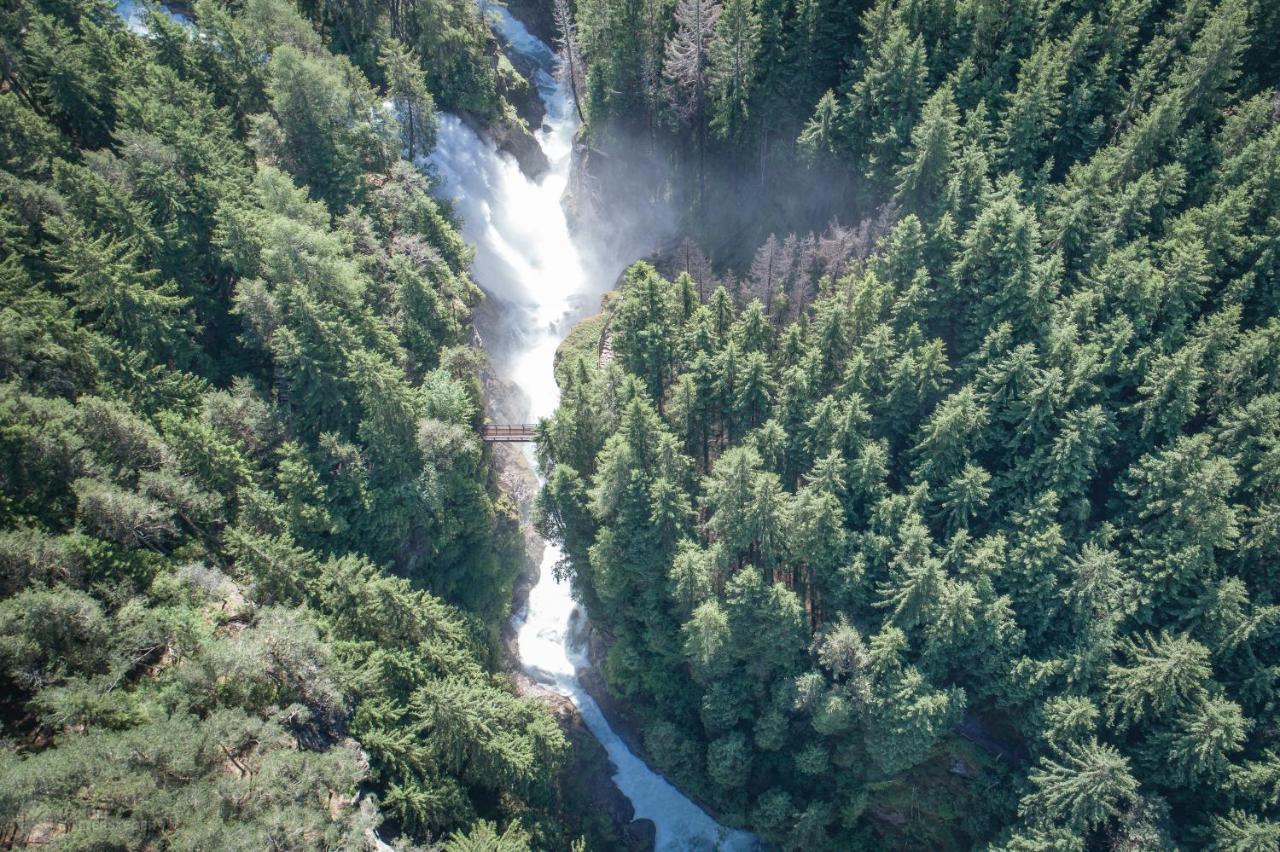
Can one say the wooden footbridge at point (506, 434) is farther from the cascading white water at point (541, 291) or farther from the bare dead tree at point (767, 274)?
the bare dead tree at point (767, 274)

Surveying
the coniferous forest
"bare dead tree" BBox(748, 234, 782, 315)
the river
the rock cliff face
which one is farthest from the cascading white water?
"bare dead tree" BBox(748, 234, 782, 315)

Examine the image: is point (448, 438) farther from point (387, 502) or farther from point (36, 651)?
point (36, 651)

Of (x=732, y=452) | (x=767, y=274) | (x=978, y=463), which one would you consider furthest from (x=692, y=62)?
(x=978, y=463)

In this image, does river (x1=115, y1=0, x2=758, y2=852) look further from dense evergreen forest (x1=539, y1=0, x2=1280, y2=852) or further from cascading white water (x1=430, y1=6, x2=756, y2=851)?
dense evergreen forest (x1=539, y1=0, x2=1280, y2=852)

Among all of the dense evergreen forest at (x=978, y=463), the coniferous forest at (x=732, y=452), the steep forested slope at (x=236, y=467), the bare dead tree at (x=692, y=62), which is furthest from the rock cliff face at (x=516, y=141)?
the dense evergreen forest at (x=978, y=463)

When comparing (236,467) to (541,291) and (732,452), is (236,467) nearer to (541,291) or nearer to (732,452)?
(732,452)

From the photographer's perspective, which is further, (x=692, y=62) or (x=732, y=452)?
(x=692, y=62)
